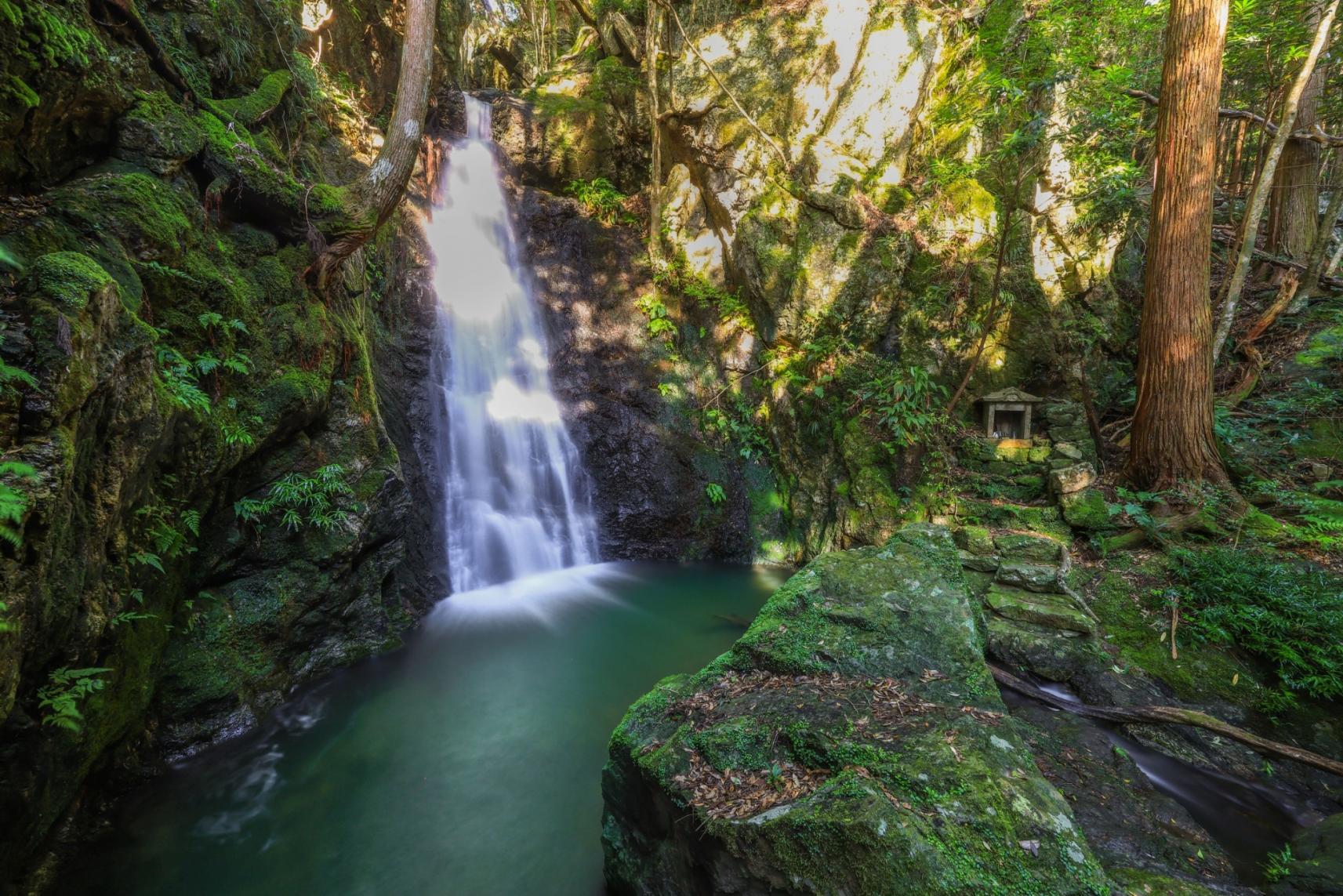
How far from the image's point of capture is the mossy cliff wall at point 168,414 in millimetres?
2551

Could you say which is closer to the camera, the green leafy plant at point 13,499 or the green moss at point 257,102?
the green leafy plant at point 13,499

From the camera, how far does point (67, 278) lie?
2576mm

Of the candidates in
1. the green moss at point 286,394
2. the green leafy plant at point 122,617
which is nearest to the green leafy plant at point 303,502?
the green moss at point 286,394

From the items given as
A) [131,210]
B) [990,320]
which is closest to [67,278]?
[131,210]

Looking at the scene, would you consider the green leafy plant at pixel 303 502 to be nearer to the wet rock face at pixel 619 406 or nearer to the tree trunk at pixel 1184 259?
the wet rock face at pixel 619 406

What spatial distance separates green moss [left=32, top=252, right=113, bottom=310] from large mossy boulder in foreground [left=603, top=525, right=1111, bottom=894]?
11.8 feet

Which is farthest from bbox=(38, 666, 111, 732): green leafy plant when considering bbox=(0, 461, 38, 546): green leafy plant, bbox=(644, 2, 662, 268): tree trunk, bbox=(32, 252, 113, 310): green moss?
bbox=(644, 2, 662, 268): tree trunk

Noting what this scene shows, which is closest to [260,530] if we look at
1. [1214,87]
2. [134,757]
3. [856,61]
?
[134,757]

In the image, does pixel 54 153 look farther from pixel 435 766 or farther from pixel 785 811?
pixel 785 811

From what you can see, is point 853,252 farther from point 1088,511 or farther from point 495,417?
point 495,417

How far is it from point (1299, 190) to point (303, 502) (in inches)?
635

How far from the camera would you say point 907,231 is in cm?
909

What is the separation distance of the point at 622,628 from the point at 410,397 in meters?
5.18

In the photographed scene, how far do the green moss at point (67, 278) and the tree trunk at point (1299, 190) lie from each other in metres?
15.2
